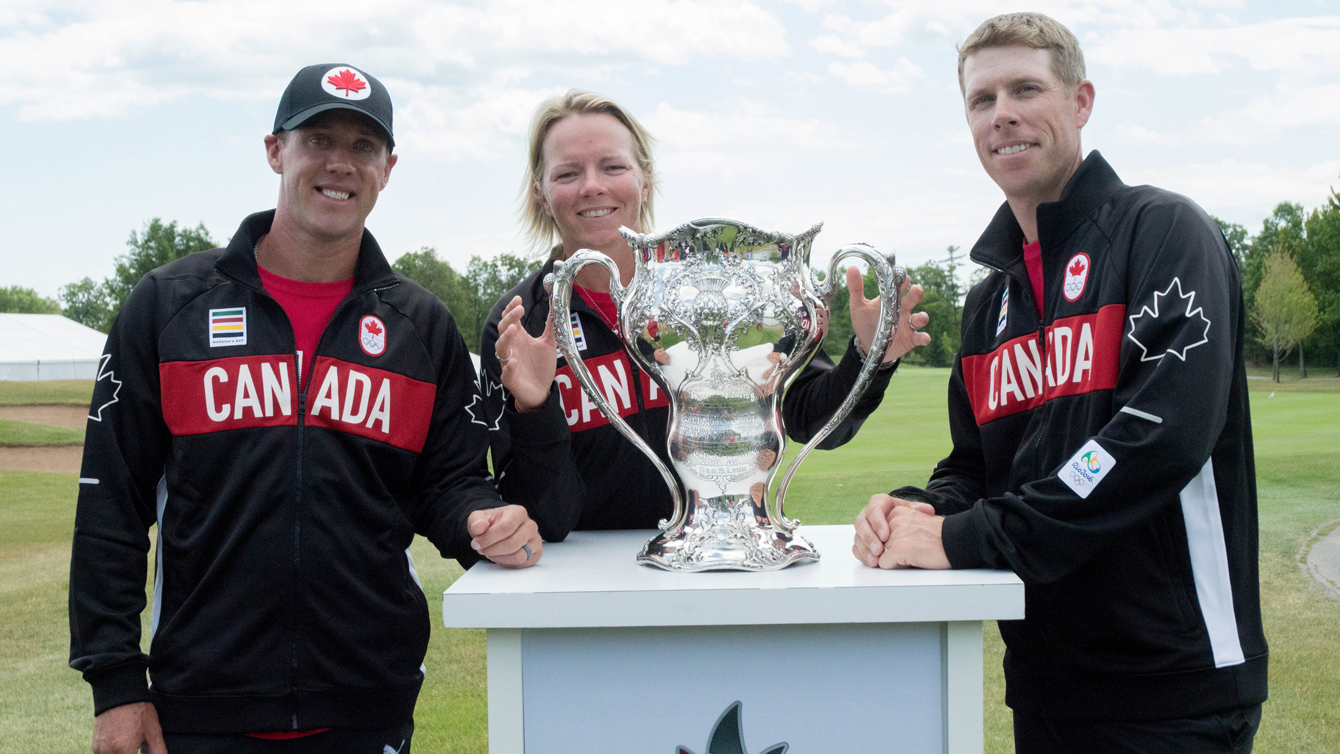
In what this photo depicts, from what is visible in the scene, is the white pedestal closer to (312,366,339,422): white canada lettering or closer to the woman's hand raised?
the woman's hand raised

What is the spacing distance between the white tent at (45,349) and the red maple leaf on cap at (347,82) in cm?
2626

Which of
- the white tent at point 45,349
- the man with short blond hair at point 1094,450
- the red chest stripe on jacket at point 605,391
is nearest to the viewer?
the man with short blond hair at point 1094,450

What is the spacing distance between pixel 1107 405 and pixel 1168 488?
0.16 meters

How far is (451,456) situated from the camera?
5.48 ft

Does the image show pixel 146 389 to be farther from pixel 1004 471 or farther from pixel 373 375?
pixel 1004 471

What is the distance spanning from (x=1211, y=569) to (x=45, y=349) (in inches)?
1296

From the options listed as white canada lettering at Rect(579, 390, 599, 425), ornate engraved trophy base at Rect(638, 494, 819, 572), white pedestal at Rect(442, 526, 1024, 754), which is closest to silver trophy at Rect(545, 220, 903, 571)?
ornate engraved trophy base at Rect(638, 494, 819, 572)

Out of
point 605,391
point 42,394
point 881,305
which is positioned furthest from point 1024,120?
point 42,394

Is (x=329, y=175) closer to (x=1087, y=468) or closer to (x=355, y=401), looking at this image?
(x=355, y=401)

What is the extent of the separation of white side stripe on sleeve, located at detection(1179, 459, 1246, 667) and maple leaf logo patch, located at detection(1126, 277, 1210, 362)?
21 cm

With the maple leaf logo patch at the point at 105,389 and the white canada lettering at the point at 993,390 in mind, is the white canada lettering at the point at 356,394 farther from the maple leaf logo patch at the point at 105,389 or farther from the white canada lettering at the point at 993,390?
the white canada lettering at the point at 993,390

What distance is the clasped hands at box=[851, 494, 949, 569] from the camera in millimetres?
1237

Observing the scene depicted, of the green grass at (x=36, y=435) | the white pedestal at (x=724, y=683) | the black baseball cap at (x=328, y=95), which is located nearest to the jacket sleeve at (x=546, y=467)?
the white pedestal at (x=724, y=683)

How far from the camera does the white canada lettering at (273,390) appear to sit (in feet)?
5.14
